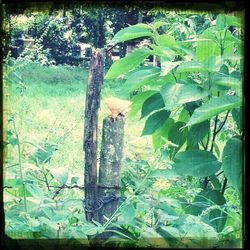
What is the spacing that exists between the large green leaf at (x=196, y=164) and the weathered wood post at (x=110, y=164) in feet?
0.43

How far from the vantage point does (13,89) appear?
1006 mm

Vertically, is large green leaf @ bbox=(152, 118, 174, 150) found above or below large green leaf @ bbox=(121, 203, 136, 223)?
above

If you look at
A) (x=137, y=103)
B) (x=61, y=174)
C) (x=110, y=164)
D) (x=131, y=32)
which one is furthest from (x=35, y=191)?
(x=131, y=32)

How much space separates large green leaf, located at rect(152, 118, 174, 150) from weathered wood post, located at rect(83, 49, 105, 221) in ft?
0.44

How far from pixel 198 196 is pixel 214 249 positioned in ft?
0.43

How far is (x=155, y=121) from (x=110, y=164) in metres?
0.14

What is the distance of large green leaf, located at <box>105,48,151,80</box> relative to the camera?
105 cm

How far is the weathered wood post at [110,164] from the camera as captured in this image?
106 centimetres

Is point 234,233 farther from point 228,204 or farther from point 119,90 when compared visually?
point 119,90

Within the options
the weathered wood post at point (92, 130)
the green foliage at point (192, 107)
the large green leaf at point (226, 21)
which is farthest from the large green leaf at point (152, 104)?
the large green leaf at point (226, 21)

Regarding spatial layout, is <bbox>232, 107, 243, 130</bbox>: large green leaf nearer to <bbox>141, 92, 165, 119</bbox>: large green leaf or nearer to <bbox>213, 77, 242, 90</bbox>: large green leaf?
<bbox>213, 77, 242, 90</bbox>: large green leaf

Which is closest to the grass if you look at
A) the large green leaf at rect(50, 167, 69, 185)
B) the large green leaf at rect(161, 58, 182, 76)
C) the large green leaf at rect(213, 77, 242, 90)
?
the large green leaf at rect(50, 167, 69, 185)

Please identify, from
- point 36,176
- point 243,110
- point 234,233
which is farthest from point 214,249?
point 36,176

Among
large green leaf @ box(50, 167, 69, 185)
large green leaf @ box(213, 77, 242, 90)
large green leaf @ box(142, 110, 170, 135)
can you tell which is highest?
large green leaf @ box(213, 77, 242, 90)
